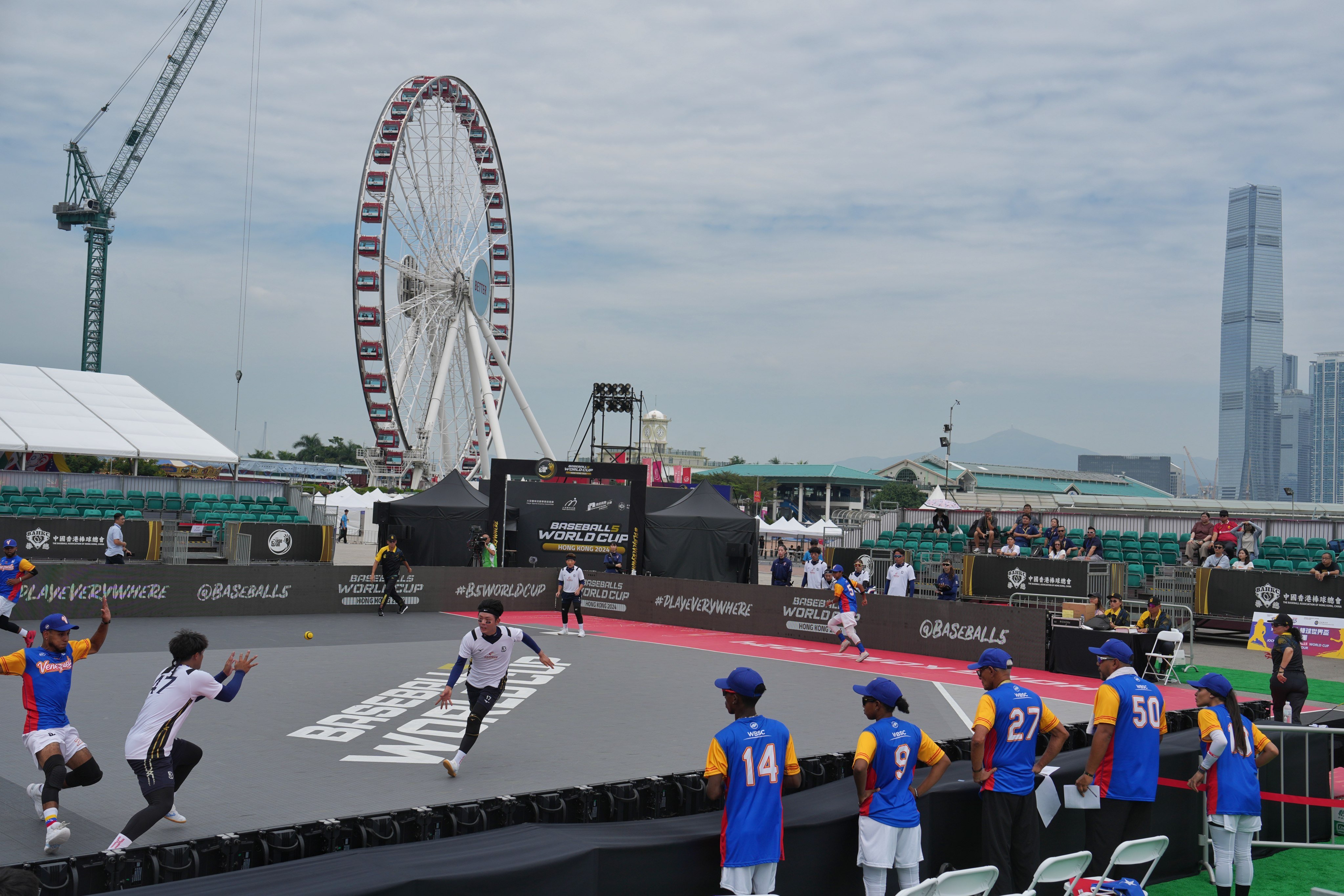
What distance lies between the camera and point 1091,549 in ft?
83.1

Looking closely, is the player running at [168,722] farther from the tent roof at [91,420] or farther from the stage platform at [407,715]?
the tent roof at [91,420]

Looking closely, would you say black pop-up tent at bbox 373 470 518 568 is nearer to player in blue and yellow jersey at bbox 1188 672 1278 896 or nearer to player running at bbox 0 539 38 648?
player running at bbox 0 539 38 648

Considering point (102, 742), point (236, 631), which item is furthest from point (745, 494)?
point (102, 742)

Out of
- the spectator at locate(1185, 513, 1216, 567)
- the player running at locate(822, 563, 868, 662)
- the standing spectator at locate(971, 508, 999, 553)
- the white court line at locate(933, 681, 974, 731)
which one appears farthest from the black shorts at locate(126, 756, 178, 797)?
the standing spectator at locate(971, 508, 999, 553)

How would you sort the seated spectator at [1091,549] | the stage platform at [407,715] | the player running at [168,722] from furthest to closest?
the seated spectator at [1091,549] < the stage platform at [407,715] < the player running at [168,722]

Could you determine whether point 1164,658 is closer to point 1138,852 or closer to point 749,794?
point 1138,852

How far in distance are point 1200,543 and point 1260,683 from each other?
8036 mm

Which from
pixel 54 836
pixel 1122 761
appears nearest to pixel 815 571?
pixel 1122 761

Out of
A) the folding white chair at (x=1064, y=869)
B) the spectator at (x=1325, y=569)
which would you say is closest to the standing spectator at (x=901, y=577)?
the spectator at (x=1325, y=569)

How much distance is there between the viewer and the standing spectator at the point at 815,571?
25.6 meters

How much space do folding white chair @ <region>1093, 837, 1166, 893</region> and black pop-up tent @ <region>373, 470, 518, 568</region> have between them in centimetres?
2663

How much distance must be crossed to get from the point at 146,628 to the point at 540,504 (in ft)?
43.8

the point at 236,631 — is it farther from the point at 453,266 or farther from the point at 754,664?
the point at 453,266

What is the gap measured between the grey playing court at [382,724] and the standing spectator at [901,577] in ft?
15.9
